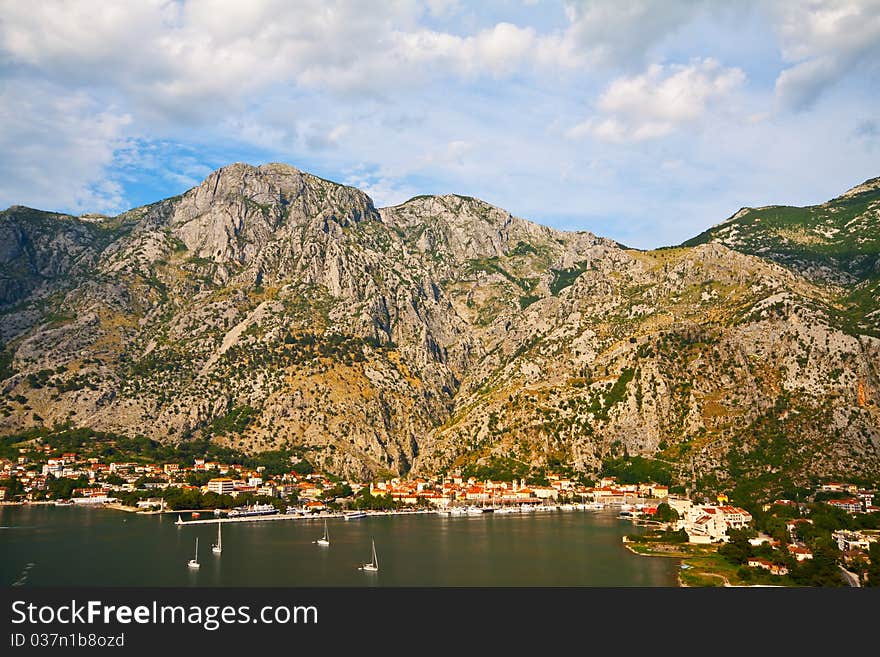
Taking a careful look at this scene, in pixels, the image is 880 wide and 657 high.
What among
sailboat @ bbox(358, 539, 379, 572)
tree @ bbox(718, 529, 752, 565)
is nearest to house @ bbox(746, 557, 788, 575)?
tree @ bbox(718, 529, 752, 565)

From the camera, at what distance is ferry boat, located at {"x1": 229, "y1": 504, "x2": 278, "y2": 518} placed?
115m

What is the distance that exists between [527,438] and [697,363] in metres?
35.4

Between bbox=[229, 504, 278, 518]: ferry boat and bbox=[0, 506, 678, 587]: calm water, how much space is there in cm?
856

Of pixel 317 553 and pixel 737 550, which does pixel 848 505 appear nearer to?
pixel 737 550

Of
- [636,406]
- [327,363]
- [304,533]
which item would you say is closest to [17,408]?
[327,363]

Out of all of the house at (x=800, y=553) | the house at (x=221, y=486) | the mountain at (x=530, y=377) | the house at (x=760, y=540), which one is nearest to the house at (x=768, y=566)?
the house at (x=800, y=553)

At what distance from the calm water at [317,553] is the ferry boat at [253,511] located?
8560mm

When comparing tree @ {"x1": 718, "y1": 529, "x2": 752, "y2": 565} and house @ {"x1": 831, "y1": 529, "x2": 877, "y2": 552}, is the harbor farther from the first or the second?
tree @ {"x1": 718, "y1": 529, "x2": 752, "y2": 565}

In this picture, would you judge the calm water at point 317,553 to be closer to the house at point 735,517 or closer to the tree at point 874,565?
the house at point 735,517

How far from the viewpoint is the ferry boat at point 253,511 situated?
4530 inches

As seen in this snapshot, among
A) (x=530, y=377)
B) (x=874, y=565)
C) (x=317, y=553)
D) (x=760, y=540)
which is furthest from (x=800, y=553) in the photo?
(x=530, y=377)

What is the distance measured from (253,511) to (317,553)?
152 ft

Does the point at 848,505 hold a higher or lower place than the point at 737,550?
higher

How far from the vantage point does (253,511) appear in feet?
388
